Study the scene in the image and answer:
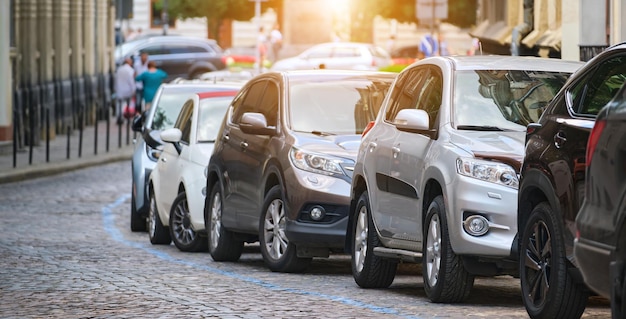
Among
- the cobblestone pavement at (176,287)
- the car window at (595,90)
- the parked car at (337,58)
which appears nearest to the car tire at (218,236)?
the cobblestone pavement at (176,287)

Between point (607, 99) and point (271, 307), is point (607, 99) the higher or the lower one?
the higher one

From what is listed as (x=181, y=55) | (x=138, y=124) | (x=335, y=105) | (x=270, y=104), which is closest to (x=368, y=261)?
(x=335, y=105)

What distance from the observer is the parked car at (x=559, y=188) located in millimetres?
8812

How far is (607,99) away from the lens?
922 centimetres

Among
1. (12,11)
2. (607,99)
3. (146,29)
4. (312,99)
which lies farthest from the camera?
(146,29)

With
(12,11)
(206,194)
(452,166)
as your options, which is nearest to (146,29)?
(12,11)

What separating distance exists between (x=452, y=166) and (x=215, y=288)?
8.20 feet

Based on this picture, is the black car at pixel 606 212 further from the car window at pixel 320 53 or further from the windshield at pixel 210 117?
the car window at pixel 320 53

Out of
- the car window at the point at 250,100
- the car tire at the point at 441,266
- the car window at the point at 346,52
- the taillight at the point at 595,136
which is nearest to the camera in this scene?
the taillight at the point at 595,136

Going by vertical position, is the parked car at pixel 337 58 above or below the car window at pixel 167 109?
below

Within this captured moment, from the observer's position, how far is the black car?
23.7 feet

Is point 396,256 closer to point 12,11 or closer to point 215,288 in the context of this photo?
point 215,288

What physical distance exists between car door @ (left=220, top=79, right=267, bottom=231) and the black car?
6.94m

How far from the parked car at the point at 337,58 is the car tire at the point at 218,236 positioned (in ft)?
135
